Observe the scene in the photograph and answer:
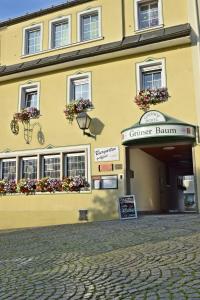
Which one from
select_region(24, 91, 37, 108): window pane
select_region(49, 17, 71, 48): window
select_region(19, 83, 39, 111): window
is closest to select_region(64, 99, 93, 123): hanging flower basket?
select_region(19, 83, 39, 111): window

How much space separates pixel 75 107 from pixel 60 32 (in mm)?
3654

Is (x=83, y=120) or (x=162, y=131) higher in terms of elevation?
(x=83, y=120)

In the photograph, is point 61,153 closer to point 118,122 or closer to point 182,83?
point 118,122

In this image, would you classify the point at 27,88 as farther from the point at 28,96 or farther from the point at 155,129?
the point at 155,129

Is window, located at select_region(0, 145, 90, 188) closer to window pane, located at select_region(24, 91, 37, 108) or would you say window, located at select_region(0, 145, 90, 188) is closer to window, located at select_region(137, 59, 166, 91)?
window pane, located at select_region(24, 91, 37, 108)

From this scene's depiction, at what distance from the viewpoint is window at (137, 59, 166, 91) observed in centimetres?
1210

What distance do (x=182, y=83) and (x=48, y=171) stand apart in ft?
18.5

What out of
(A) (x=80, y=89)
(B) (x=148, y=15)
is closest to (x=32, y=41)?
(A) (x=80, y=89)

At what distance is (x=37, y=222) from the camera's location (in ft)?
42.7

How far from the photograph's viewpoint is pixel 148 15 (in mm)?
13047

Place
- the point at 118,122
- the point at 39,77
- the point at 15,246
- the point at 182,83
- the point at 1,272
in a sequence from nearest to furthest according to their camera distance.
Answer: the point at 1,272, the point at 15,246, the point at 182,83, the point at 118,122, the point at 39,77

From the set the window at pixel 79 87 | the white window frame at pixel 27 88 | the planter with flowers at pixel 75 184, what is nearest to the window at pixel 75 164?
the planter with flowers at pixel 75 184

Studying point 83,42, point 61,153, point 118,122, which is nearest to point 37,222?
point 61,153

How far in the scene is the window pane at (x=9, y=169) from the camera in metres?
14.1
